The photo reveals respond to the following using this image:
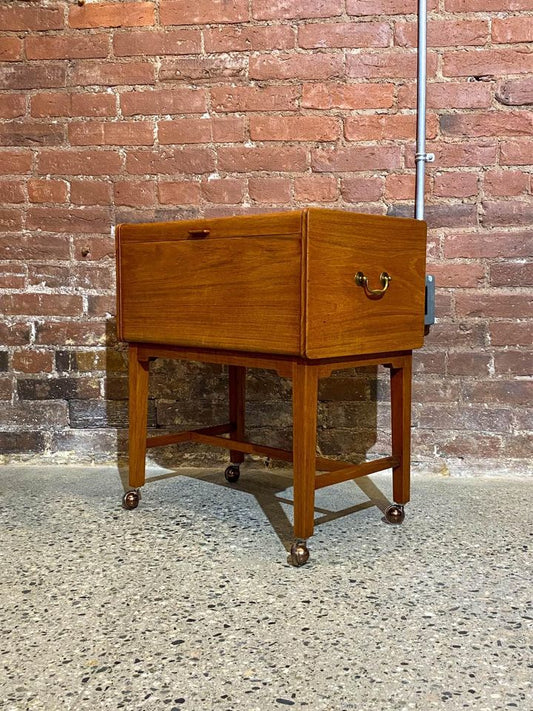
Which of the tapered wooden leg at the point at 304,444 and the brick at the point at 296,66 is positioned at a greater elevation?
the brick at the point at 296,66

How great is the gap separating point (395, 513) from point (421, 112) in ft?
4.29

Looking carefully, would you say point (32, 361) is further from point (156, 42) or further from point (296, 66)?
point (296, 66)

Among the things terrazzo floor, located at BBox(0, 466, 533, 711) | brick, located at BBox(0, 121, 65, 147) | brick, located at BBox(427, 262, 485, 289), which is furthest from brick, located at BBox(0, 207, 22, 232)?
brick, located at BBox(427, 262, 485, 289)

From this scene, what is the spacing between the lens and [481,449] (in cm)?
243

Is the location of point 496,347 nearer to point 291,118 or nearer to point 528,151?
point 528,151

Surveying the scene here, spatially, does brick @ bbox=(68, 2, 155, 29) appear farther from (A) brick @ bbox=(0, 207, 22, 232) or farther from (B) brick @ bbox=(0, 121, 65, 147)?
(A) brick @ bbox=(0, 207, 22, 232)

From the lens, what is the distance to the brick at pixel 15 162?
256 centimetres

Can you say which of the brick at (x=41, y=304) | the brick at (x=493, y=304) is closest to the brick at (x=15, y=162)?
the brick at (x=41, y=304)

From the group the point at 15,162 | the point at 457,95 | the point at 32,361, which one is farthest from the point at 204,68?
the point at 32,361

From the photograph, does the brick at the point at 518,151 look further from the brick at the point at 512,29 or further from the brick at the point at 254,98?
the brick at the point at 254,98

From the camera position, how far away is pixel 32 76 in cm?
253

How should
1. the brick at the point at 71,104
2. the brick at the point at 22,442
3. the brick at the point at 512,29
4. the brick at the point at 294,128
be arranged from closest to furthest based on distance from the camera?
the brick at the point at 512,29, the brick at the point at 294,128, the brick at the point at 71,104, the brick at the point at 22,442

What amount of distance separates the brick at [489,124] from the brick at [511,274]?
0.43 m

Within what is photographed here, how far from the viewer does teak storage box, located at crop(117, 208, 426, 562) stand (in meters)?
1.64
